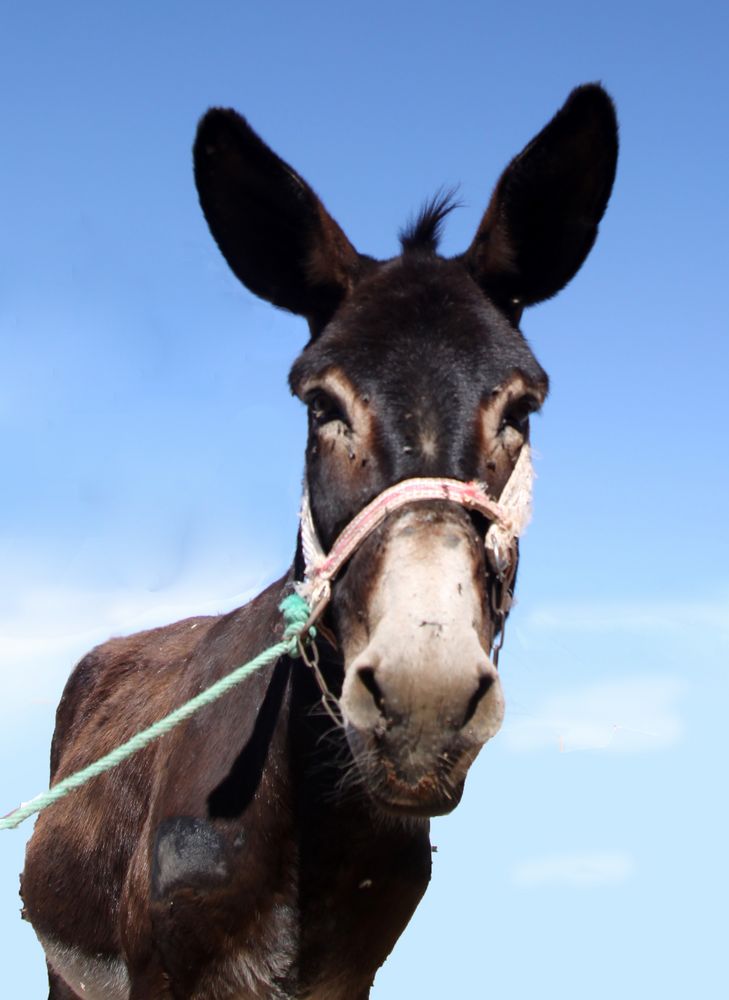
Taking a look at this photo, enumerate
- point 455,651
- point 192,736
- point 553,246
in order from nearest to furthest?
1. point 455,651
2. point 192,736
3. point 553,246

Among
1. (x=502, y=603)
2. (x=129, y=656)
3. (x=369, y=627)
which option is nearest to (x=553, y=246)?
(x=502, y=603)

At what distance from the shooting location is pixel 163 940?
11.4 ft

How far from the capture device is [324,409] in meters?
3.39

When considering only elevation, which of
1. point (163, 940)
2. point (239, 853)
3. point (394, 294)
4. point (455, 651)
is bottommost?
point (163, 940)

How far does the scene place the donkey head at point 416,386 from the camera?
2625 millimetres

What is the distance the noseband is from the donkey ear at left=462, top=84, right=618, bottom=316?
2.87 feet

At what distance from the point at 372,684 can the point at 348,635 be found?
321mm

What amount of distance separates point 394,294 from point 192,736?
1749 millimetres

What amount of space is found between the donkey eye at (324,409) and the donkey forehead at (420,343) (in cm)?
7

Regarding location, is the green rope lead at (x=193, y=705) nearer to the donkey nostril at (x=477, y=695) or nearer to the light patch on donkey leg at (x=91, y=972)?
the donkey nostril at (x=477, y=695)

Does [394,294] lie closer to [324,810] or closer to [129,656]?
[324,810]

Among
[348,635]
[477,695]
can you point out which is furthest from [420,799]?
[348,635]

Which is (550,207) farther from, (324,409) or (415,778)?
(415,778)

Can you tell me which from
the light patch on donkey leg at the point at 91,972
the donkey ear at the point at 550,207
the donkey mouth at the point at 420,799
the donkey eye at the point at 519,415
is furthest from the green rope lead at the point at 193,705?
the donkey ear at the point at 550,207
